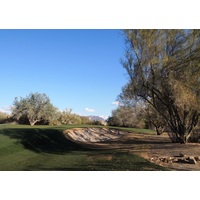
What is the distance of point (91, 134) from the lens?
78.1ft

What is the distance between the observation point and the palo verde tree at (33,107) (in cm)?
2809

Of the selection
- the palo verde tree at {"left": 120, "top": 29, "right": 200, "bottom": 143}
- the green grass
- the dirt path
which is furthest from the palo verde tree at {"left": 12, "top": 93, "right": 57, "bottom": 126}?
the palo verde tree at {"left": 120, "top": 29, "right": 200, "bottom": 143}

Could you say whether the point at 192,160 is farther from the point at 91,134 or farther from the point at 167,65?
the point at 91,134

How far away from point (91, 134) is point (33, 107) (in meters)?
8.32

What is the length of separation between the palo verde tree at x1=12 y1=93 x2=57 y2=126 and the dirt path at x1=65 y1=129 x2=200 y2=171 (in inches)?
254

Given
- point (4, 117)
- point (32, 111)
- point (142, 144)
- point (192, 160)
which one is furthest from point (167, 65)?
point (4, 117)

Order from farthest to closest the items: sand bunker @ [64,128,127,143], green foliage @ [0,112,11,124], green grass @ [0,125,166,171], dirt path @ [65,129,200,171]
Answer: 1. green foliage @ [0,112,11,124]
2. sand bunker @ [64,128,127,143]
3. dirt path @ [65,129,200,171]
4. green grass @ [0,125,166,171]

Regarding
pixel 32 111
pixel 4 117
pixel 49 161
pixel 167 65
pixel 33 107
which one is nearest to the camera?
pixel 49 161

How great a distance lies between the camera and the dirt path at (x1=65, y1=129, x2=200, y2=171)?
977 cm

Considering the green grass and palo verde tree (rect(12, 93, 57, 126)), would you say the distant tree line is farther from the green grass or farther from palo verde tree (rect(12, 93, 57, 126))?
the green grass

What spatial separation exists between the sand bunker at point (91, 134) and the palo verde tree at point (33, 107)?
6.28 metres

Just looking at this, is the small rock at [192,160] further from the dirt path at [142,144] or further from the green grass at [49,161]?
the green grass at [49,161]
